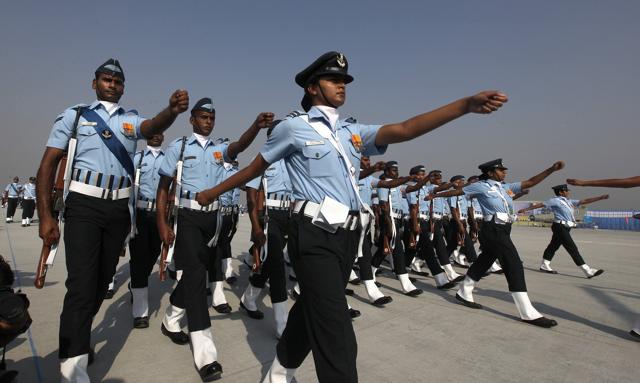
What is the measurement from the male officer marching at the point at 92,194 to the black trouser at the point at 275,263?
5.50 ft

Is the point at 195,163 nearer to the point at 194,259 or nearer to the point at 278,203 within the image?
the point at 194,259

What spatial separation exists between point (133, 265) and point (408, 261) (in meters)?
5.21

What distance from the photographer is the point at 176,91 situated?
7.80 feet

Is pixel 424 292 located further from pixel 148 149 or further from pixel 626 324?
pixel 148 149

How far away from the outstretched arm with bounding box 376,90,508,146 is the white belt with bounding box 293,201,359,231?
52 centimetres

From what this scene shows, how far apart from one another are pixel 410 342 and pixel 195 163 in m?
2.79

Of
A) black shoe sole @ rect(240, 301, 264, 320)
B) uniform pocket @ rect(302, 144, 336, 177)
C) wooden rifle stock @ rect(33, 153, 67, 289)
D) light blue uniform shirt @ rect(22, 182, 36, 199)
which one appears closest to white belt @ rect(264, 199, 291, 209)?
black shoe sole @ rect(240, 301, 264, 320)

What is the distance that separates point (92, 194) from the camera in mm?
2648

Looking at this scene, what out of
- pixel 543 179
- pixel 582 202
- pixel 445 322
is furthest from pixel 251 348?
pixel 582 202

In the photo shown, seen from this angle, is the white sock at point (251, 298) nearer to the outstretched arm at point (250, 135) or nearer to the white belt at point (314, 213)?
the outstretched arm at point (250, 135)

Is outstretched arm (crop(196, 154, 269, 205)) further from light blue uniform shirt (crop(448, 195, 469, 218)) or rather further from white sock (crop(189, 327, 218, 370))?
light blue uniform shirt (crop(448, 195, 469, 218))

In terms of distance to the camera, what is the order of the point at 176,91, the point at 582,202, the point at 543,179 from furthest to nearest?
the point at 582,202, the point at 543,179, the point at 176,91

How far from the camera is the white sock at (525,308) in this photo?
4.40 metres

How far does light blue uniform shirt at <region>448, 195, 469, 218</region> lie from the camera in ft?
29.0
